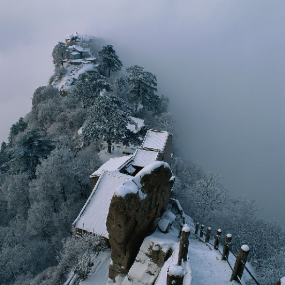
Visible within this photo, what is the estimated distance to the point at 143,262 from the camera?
11.1 meters

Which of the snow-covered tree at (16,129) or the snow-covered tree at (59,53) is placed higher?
the snow-covered tree at (59,53)

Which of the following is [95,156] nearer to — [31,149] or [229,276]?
[31,149]

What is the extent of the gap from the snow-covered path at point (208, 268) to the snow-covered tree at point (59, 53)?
217 ft

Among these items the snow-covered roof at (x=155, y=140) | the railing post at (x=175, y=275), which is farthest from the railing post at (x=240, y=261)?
the snow-covered roof at (x=155, y=140)

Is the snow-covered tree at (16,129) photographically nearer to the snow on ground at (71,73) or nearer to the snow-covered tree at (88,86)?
the snow on ground at (71,73)

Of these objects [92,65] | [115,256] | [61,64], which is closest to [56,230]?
[115,256]

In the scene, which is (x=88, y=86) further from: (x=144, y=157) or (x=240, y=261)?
(x=240, y=261)

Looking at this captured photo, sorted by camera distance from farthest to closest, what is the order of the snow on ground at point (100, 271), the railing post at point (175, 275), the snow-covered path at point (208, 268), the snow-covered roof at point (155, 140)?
1. the snow-covered roof at point (155, 140)
2. the snow on ground at point (100, 271)
3. the snow-covered path at point (208, 268)
4. the railing post at point (175, 275)

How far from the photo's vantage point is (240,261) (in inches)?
→ 369

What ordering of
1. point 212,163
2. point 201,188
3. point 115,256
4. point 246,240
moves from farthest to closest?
point 212,163 < point 201,188 < point 246,240 < point 115,256

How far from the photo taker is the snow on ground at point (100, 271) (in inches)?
558

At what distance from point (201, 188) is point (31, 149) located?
25792 mm

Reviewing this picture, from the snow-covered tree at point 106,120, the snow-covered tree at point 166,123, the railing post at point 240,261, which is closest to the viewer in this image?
the railing post at point 240,261

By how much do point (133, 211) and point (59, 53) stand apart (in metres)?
66.0
